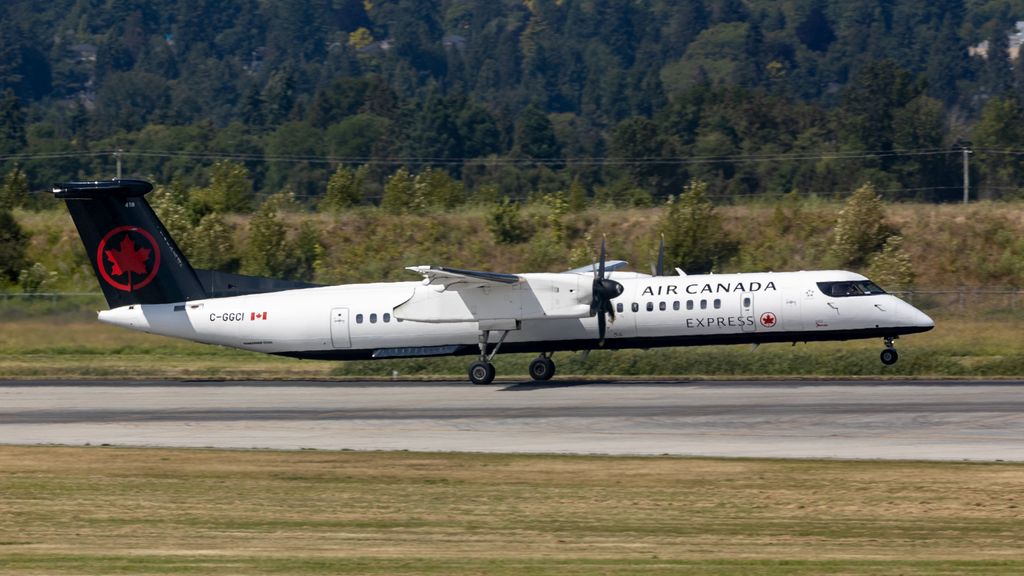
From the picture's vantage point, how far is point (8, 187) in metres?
70.8

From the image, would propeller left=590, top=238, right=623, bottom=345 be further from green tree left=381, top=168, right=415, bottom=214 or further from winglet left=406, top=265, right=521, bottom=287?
green tree left=381, top=168, right=415, bottom=214

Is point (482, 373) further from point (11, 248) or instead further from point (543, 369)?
point (11, 248)

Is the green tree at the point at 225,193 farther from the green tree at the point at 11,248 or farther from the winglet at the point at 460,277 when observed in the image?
the winglet at the point at 460,277

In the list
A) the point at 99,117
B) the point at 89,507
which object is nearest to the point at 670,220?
the point at 89,507

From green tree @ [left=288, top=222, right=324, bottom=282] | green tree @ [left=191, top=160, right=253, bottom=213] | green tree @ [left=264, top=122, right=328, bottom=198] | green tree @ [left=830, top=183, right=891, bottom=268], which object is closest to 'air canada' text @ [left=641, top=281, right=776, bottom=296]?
green tree @ [left=830, top=183, right=891, bottom=268]

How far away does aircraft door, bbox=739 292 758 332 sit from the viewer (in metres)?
32.8

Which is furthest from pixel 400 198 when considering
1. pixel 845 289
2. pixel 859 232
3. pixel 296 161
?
pixel 296 161

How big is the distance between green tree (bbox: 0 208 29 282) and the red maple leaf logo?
75.9ft

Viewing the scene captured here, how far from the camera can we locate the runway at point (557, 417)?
75.3 feet

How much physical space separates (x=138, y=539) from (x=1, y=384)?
2149 cm

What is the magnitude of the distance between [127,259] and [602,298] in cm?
1157

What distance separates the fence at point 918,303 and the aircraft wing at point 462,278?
13361mm

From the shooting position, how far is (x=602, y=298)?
32.9 m

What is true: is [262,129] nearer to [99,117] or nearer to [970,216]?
[99,117]
